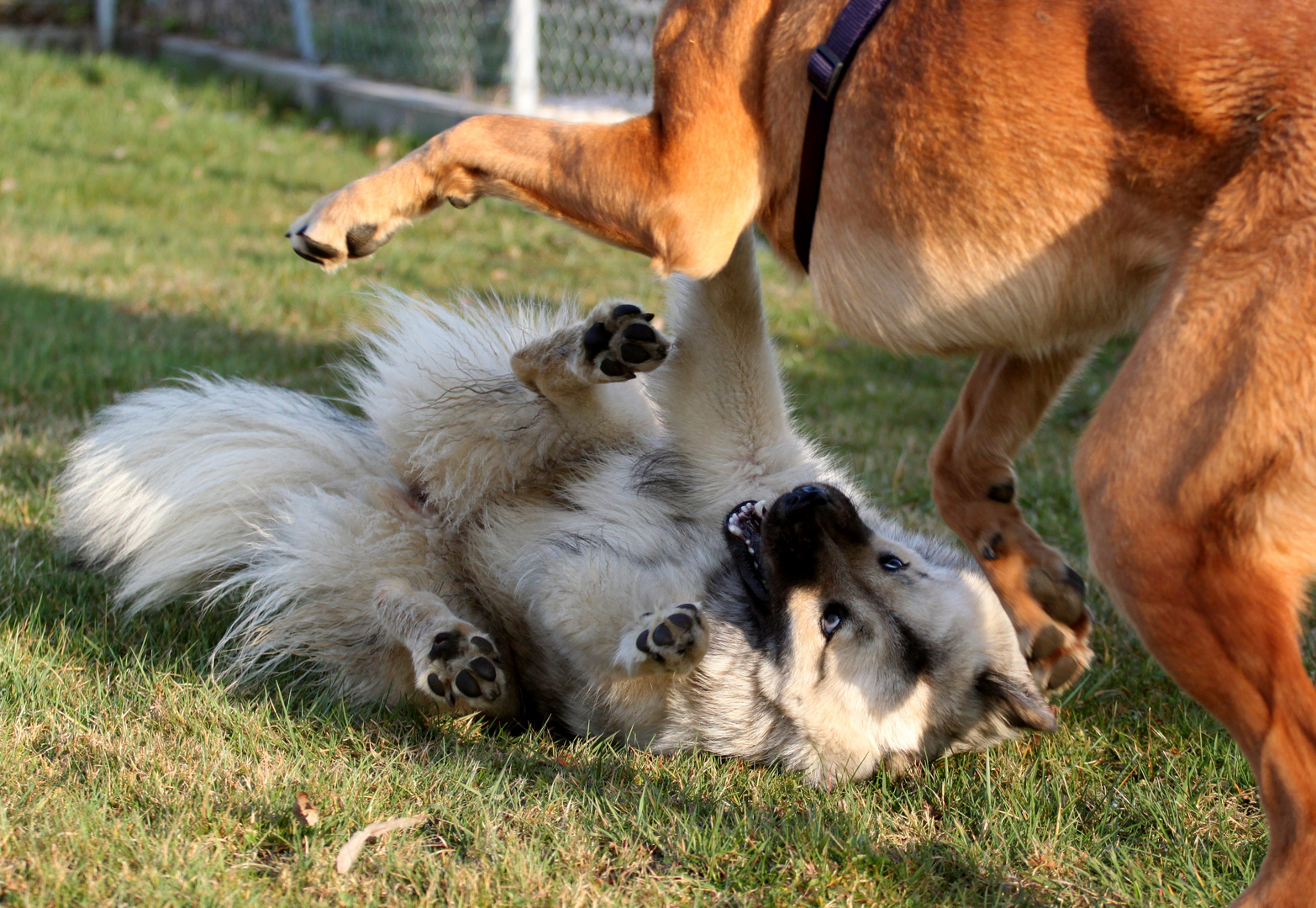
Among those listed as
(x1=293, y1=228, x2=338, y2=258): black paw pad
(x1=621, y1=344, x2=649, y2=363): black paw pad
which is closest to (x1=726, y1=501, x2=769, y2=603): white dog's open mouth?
(x1=621, y1=344, x2=649, y2=363): black paw pad

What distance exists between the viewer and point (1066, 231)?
2.23 metres

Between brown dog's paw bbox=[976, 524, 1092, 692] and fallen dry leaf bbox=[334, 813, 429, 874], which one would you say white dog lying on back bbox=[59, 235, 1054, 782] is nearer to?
brown dog's paw bbox=[976, 524, 1092, 692]

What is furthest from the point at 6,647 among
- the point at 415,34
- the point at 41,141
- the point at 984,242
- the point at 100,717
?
the point at 415,34

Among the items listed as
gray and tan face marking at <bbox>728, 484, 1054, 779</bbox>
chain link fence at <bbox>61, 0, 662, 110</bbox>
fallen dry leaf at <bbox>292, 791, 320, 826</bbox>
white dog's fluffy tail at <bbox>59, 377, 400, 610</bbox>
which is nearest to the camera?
fallen dry leaf at <bbox>292, 791, 320, 826</bbox>

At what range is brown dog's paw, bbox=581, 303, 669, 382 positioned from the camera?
3014 millimetres

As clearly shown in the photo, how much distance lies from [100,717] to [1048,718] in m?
2.15

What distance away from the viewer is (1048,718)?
283cm

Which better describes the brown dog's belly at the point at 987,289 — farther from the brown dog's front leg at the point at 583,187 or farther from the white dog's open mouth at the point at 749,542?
the white dog's open mouth at the point at 749,542

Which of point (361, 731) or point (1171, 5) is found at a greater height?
point (1171, 5)

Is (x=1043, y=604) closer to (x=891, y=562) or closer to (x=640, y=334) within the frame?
(x=891, y=562)

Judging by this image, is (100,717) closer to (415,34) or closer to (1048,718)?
(1048,718)

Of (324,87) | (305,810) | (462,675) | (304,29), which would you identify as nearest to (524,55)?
(324,87)

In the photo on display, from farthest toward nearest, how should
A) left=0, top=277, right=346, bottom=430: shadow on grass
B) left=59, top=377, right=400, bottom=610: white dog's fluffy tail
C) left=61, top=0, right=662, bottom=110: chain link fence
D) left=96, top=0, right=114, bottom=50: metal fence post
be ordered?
1. left=96, top=0, right=114, bottom=50: metal fence post
2. left=61, top=0, right=662, bottom=110: chain link fence
3. left=0, top=277, right=346, bottom=430: shadow on grass
4. left=59, top=377, right=400, bottom=610: white dog's fluffy tail

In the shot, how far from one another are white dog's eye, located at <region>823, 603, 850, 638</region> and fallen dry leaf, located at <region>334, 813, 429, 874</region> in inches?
44.1
